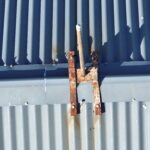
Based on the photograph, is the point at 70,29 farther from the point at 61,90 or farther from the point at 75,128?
the point at 75,128

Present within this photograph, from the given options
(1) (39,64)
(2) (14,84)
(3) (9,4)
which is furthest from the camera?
(3) (9,4)

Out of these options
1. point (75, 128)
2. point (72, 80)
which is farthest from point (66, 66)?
point (75, 128)

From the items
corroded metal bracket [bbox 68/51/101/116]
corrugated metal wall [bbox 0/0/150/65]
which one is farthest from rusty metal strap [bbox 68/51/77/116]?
corrugated metal wall [bbox 0/0/150/65]

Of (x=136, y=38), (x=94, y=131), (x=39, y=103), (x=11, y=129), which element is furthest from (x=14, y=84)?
(x=136, y=38)

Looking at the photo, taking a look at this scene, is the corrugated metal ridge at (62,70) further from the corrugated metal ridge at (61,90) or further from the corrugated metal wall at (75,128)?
the corrugated metal wall at (75,128)

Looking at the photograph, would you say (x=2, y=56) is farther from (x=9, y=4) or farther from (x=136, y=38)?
(x=136, y=38)
